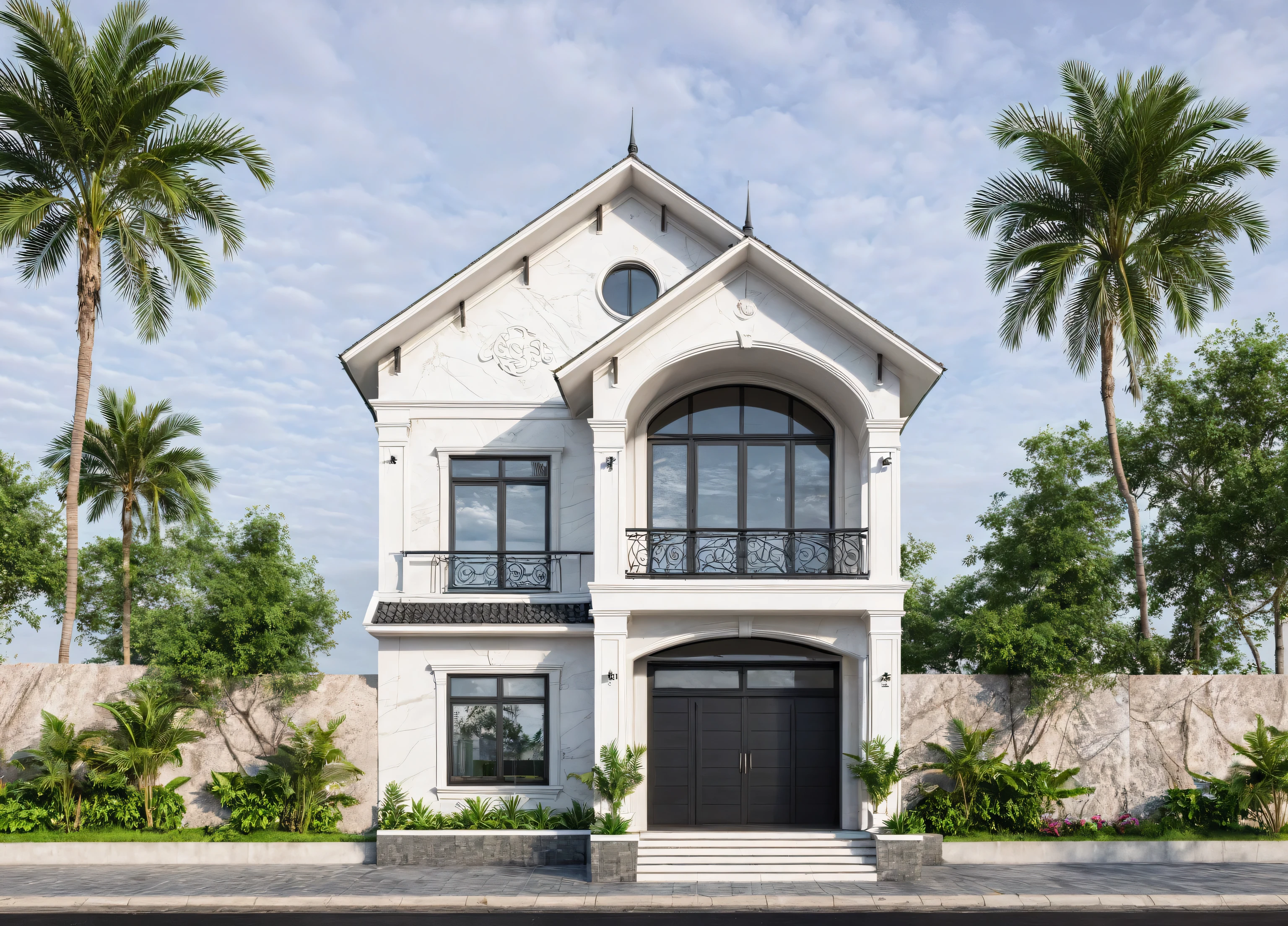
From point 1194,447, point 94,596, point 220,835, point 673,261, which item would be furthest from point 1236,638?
point 94,596

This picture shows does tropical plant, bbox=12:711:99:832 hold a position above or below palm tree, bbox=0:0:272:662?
below

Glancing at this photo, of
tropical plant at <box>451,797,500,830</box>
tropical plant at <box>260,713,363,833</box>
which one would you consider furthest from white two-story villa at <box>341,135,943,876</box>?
tropical plant at <box>260,713,363,833</box>

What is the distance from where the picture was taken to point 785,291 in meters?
16.6

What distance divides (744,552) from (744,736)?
10.2 ft

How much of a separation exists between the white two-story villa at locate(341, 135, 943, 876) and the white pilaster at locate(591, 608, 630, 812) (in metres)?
0.04

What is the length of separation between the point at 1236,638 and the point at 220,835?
74.4 ft

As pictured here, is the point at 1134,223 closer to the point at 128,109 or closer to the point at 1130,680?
the point at 1130,680

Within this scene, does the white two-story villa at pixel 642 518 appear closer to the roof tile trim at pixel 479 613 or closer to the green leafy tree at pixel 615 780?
the roof tile trim at pixel 479 613

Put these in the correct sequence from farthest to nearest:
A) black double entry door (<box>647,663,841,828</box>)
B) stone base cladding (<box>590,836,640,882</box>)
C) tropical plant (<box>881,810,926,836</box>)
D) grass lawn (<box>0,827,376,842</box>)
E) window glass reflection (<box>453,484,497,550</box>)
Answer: window glass reflection (<box>453,484,497,550</box>) → black double entry door (<box>647,663,841,828</box>) → grass lawn (<box>0,827,376,842</box>) → tropical plant (<box>881,810,926,836</box>) → stone base cladding (<box>590,836,640,882</box>)

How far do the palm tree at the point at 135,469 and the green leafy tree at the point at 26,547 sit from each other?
4.32 ft

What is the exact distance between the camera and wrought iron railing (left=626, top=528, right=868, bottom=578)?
16.8 metres

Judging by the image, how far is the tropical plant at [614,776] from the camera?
50.1ft

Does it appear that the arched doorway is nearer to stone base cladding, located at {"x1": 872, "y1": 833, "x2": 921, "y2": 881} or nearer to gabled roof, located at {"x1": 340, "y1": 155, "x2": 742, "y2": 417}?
stone base cladding, located at {"x1": 872, "y1": 833, "x2": 921, "y2": 881}

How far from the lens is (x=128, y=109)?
19.4 metres
